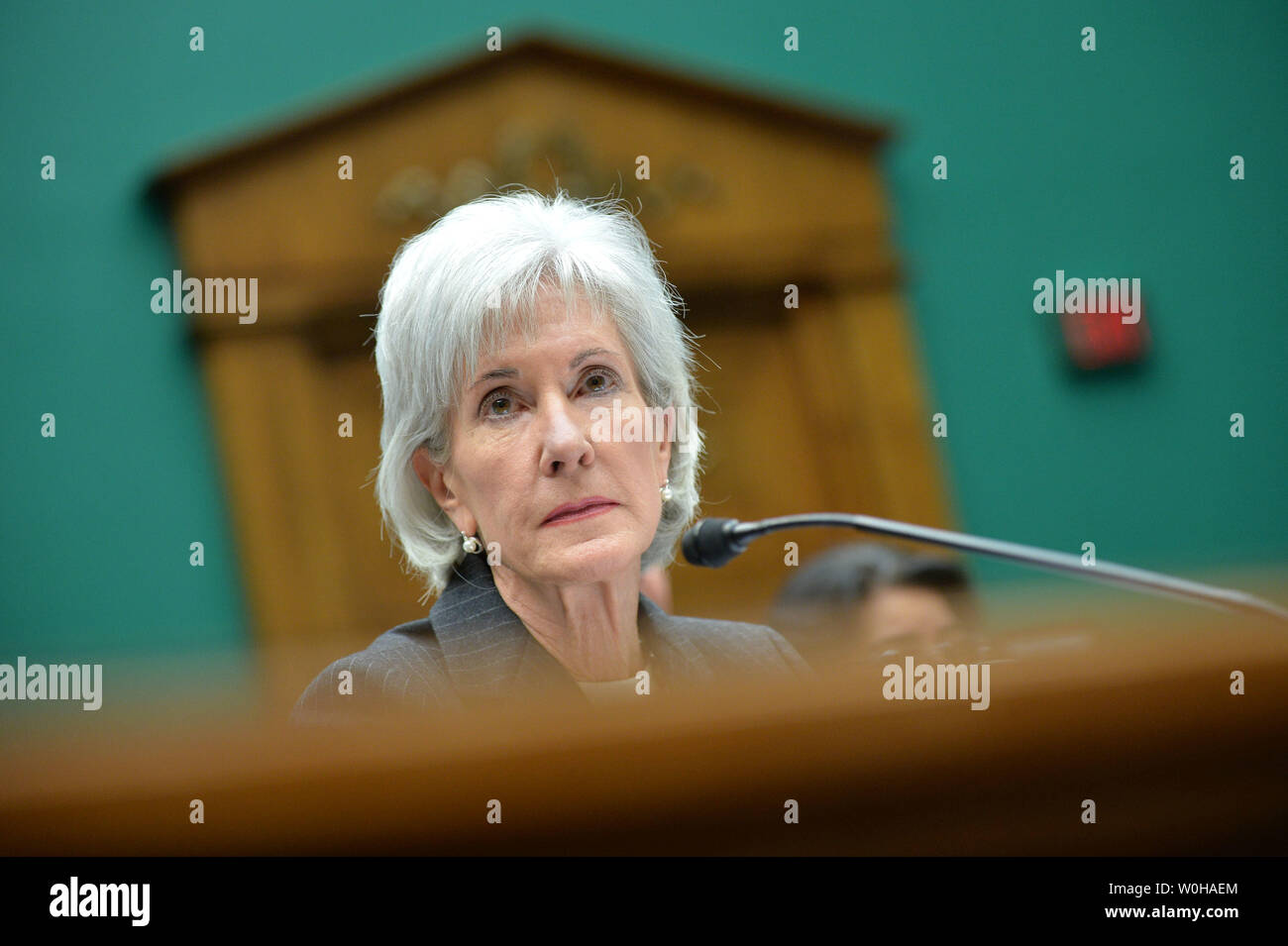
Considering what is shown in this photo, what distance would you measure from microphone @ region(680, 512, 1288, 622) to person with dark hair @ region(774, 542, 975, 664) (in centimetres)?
58

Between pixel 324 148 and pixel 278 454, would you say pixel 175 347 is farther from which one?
pixel 324 148

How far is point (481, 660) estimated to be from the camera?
1033 mm

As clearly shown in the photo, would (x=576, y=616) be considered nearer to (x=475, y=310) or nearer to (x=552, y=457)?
(x=552, y=457)

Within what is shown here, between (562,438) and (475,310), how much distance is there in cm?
12

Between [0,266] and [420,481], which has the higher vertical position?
[0,266]

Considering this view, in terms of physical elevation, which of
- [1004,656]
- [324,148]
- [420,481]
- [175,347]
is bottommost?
[1004,656]

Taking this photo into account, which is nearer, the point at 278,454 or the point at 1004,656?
the point at 1004,656

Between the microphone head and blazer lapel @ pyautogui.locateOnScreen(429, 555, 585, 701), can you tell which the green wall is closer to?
blazer lapel @ pyautogui.locateOnScreen(429, 555, 585, 701)

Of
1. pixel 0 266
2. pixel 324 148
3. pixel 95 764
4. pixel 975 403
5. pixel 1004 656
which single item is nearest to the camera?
pixel 95 764

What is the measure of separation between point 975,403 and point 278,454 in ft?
4.81

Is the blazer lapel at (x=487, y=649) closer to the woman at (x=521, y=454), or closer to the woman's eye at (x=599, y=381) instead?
the woman at (x=521, y=454)

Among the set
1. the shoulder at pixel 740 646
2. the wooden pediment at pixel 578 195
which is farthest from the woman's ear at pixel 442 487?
the wooden pediment at pixel 578 195
